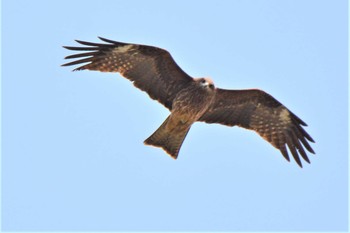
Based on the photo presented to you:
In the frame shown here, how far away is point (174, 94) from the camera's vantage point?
1823 cm

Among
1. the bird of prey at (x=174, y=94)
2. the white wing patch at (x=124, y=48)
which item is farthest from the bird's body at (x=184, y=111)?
the white wing patch at (x=124, y=48)

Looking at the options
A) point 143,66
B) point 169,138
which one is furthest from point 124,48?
point 169,138

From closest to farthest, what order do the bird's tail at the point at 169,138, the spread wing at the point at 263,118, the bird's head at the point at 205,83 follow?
the bird's head at the point at 205,83 < the bird's tail at the point at 169,138 < the spread wing at the point at 263,118

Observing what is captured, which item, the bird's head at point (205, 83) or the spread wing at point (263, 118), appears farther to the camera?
the spread wing at point (263, 118)

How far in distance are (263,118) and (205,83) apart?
178 centimetres

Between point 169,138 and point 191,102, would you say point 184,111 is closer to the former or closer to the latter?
point 191,102

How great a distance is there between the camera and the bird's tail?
1819 centimetres

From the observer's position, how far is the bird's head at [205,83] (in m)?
17.9

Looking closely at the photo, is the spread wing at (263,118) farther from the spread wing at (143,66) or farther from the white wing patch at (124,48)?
the white wing patch at (124,48)

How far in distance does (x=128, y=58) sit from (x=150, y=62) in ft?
1.42

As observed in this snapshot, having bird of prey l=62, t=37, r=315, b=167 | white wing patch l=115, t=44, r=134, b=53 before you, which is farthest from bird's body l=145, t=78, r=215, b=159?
white wing patch l=115, t=44, r=134, b=53

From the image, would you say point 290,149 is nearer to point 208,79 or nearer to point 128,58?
point 208,79

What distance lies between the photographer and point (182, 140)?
18.4m

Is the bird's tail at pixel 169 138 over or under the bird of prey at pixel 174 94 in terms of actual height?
under
